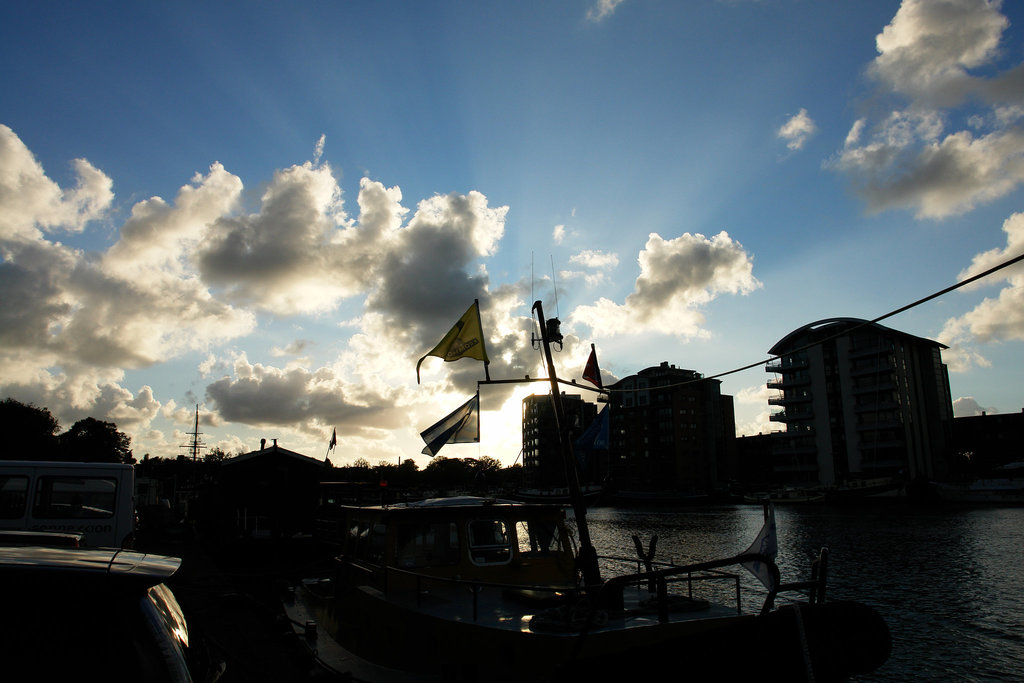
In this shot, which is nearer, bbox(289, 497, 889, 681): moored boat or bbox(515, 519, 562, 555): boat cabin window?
bbox(289, 497, 889, 681): moored boat

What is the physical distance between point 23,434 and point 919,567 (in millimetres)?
76850

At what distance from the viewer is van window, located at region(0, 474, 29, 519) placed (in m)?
12.2

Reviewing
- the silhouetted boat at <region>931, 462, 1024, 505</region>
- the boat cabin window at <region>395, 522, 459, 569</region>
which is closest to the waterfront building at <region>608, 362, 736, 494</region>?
the silhouetted boat at <region>931, 462, 1024, 505</region>

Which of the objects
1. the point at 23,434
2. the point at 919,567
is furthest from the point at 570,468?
the point at 23,434

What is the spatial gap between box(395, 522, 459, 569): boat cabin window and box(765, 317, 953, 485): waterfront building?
79658mm

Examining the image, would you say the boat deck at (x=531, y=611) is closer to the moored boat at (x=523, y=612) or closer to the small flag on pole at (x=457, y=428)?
the moored boat at (x=523, y=612)

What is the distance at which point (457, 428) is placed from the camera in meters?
11.6

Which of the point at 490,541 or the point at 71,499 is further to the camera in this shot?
the point at 71,499

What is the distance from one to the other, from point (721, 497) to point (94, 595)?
354 ft

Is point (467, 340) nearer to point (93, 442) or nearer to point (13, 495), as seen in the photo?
point (13, 495)

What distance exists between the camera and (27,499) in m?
12.3

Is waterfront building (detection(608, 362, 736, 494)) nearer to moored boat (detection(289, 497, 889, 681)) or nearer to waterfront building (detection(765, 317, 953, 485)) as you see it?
waterfront building (detection(765, 317, 953, 485))

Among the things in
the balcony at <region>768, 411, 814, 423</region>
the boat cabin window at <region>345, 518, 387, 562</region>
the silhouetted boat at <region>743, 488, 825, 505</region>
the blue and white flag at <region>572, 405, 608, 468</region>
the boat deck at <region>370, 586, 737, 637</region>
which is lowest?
the silhouetted boat at <region>743, 488, 825, 505</region>

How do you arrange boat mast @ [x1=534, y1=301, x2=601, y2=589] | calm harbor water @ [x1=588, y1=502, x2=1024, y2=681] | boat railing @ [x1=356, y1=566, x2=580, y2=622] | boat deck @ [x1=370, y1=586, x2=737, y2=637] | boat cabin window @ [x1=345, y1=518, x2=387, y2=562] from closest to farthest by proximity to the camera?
1. boat deck @ [x1=370, y1=586, x2=737, y2=637]
2. boat railing @ [x1=356, y1=566, x2=580, y2=622]
3. boat mast @ [x1=534, y1=301, x2=601, y2=589]
4. boat cabin window @ [x1=345, y1=518, x2=387, y2=562]
5. calm harbor water @ [x1=588, y1=502, x2=1024, y2=681]
